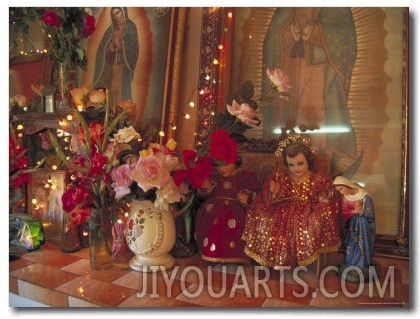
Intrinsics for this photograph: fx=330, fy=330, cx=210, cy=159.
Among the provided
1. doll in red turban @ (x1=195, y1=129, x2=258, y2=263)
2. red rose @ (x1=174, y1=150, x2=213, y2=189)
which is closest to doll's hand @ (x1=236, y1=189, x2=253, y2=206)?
doll in red turban @ (x1=195, y1=129, x2=258, y2=263)

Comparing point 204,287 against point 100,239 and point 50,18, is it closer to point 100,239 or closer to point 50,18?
point 100,239

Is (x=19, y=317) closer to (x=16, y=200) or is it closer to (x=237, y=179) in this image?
(x=16, y=200)

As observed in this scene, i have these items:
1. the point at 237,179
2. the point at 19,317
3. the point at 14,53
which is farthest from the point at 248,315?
the point at 14,53

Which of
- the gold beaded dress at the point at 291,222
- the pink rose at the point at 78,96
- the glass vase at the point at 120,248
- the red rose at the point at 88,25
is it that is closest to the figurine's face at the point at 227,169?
the gold beaded dress at the point at 291,222

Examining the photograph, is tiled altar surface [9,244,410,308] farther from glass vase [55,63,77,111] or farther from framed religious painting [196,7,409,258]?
glass vase [55,63,77,111]

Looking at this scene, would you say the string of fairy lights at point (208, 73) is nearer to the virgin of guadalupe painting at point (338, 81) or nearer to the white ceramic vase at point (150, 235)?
the virgin of guadalupe painting at point (338, 81)

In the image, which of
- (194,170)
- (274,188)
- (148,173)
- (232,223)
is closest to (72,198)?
(148,173)

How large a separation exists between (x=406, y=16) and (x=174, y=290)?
94 cm

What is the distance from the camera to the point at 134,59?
1024 millimetres

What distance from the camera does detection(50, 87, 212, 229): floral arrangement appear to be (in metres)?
0.86

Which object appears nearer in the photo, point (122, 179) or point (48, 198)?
point (122, 179)

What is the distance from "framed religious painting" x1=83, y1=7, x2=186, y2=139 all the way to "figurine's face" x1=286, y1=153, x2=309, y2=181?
37cm

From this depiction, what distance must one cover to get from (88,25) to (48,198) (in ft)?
1.74

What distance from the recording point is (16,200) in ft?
3.19
